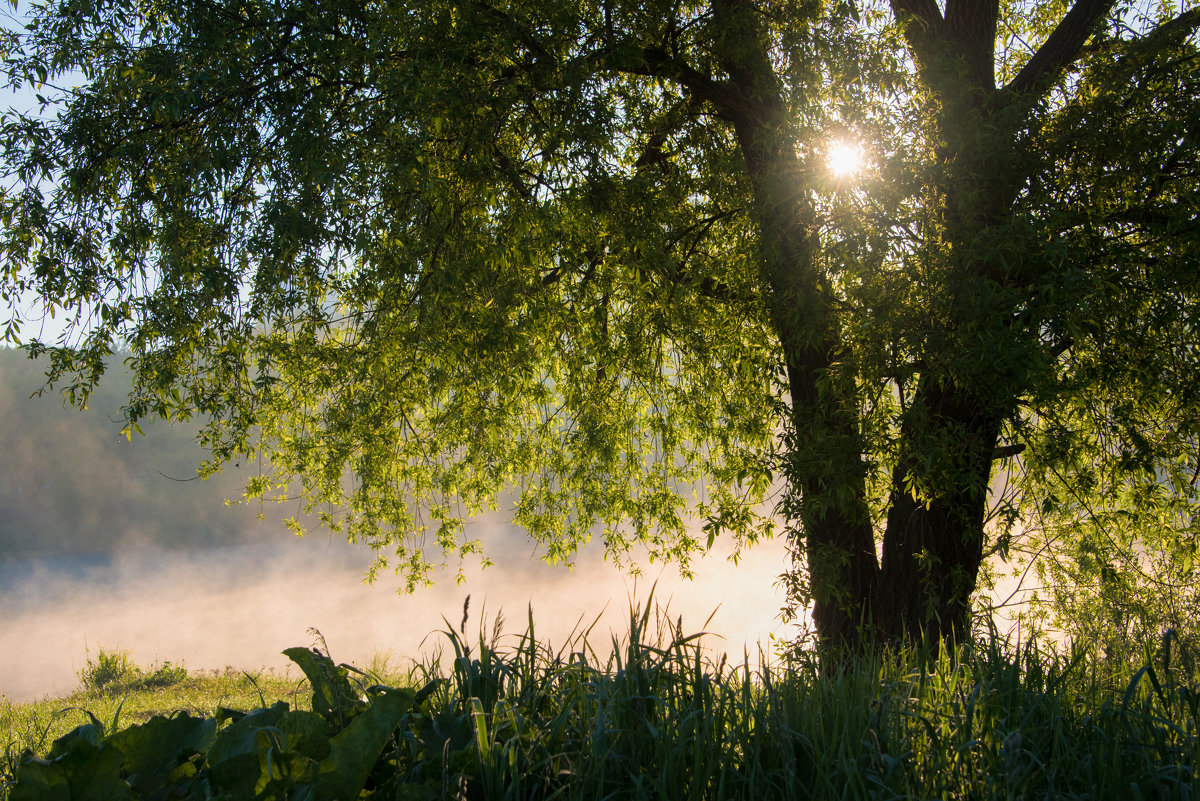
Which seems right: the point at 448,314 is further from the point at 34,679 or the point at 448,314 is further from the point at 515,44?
the point at 34,679

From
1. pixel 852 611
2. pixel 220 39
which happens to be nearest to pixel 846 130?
pixel 852 611

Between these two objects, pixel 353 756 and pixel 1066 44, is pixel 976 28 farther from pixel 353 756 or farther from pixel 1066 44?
pixel 353 756

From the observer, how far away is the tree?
521 centimetres

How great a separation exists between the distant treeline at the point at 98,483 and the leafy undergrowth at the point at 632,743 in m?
40.0

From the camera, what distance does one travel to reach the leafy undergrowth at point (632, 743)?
6.75 ft

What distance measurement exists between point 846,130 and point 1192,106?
6.75 ft

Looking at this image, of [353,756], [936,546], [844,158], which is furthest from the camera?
[936,546]

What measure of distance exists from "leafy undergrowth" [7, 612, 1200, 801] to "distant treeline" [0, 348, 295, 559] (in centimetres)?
4005

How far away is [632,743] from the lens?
2.45 m

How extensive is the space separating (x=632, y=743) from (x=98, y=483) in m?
49.0

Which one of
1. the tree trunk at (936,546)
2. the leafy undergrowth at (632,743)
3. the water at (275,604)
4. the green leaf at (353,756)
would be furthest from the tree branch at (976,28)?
the water at (275,604)

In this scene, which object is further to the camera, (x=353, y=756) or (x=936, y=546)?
(x=936, y=546)

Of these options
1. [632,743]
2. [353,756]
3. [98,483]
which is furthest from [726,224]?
[98,483]

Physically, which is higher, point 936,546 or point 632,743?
point 936,546
